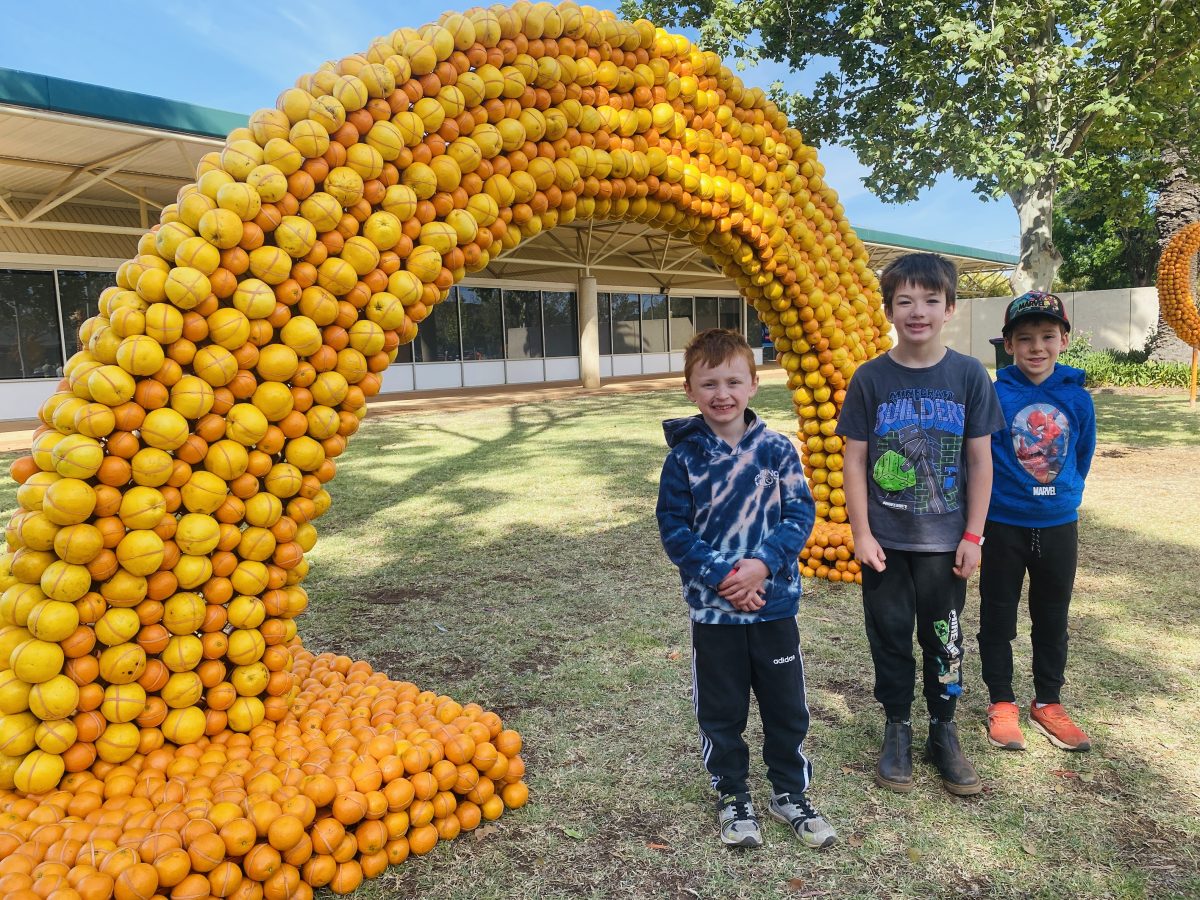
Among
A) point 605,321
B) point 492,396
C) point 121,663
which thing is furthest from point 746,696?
point 605,321

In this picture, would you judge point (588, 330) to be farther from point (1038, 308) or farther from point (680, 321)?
point (1038, 308)

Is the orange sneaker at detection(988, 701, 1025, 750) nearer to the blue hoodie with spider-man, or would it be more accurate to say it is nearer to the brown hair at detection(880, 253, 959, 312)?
the blue hoodie with spider-man

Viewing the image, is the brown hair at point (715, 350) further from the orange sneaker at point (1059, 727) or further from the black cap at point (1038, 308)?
the orange sneaker at point (1059, 727)

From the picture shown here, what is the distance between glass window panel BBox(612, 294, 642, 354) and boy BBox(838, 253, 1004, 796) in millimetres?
19869

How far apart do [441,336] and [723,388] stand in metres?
17.0

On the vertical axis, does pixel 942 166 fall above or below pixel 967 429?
above

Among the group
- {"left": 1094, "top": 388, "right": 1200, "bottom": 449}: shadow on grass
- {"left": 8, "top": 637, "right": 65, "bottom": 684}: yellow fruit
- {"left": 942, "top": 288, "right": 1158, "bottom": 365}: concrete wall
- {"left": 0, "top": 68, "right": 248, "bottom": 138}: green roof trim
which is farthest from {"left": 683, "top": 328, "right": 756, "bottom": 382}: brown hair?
{"left": 942, "top": 288, "right": 1158, "bottom": 365}: concrete wall

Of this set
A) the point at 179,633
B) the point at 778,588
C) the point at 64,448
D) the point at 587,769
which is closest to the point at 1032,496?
the point at 778,588

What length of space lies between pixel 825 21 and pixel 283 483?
13.5 metres

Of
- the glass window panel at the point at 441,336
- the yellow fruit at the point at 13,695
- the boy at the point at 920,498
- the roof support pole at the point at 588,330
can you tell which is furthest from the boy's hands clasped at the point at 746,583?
the roof support pole at the point at 588,330

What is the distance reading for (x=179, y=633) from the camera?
83.4 inches

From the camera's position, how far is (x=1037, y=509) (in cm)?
255

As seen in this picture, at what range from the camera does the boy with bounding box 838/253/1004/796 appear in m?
2.36

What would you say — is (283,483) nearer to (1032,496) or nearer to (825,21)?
(1032,496)
